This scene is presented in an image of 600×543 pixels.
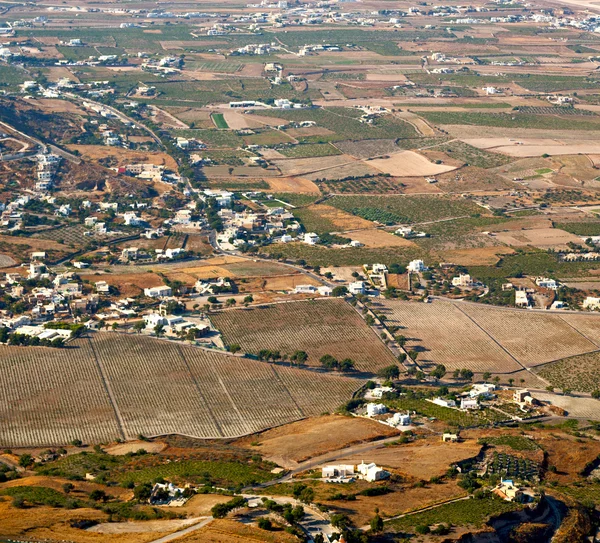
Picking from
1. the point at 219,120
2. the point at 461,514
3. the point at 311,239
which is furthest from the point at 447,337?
the point at 219,120

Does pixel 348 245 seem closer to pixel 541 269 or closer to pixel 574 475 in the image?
pixel 541 269

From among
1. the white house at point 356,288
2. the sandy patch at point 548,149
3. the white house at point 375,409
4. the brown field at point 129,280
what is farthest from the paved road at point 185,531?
the sandy patch at point 548,149

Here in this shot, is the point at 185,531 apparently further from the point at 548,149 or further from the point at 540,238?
the point at 548,149

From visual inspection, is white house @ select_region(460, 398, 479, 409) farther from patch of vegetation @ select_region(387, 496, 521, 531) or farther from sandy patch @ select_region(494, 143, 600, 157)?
sandy patch @ select_region(494, 143, 600, 157)

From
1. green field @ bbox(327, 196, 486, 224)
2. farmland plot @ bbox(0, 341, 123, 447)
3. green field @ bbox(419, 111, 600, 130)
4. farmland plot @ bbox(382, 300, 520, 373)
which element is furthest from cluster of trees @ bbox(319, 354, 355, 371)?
green field @ bbox(419, 111, 600, 130)

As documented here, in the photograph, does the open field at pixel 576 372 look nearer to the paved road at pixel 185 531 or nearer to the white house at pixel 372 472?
the white house at pixel 372 472

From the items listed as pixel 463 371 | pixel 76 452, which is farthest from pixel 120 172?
pixel 76 452
